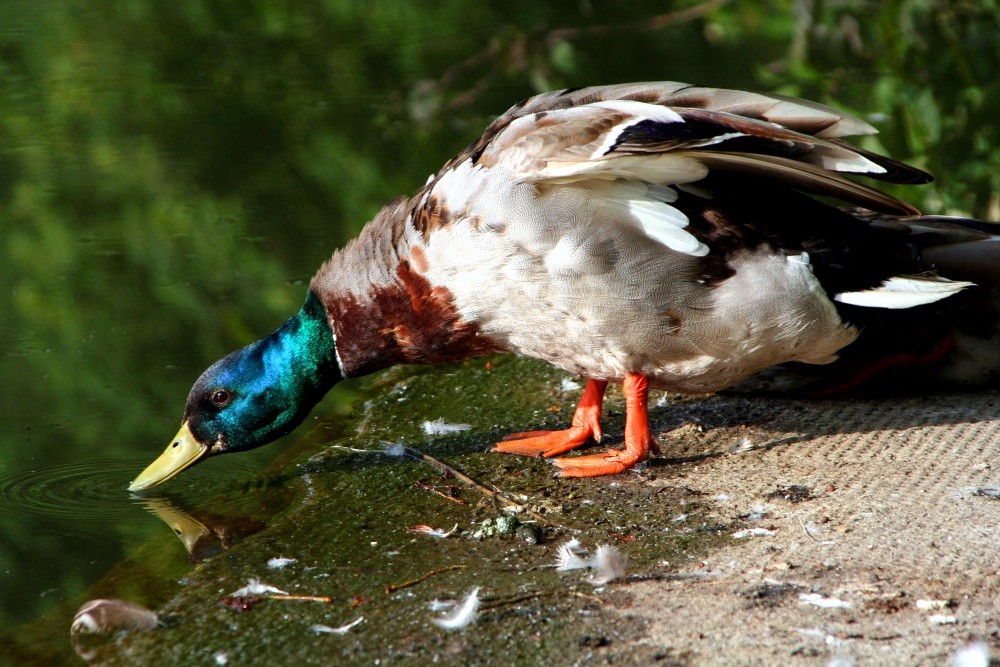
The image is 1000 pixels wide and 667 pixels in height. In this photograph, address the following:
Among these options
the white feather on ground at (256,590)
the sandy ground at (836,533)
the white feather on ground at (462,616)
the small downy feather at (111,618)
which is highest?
the small downy feather at (111,618)

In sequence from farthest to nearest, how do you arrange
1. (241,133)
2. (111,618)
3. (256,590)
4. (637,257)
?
(241,133) < (637,257) < (256,590) < (111,618)

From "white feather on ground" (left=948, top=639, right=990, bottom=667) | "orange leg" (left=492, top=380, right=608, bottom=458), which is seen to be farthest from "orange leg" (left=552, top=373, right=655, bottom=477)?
"white feather on ground" (left=948, top=639, right=990, bottom=667)

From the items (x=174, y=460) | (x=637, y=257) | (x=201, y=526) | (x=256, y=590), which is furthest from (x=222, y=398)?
(x=637, y=257)

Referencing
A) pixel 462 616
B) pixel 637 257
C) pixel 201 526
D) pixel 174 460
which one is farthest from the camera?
pixel 174 460

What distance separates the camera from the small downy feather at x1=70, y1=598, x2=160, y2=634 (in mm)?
2965

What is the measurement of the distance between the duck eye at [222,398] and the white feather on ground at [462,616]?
133 cm

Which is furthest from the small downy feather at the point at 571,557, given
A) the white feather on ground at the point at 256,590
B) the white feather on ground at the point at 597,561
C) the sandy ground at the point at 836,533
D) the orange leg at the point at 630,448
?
the white feather on ground at the point at 256,590

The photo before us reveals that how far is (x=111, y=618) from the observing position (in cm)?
297

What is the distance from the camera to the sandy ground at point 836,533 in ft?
8.59

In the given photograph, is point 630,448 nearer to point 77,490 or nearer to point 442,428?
point 442,428

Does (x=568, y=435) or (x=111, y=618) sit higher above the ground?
(x=111, y=618)

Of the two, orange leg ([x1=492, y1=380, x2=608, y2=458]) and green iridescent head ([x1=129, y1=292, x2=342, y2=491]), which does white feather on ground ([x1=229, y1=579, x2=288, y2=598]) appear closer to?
green iridescent head ([x1=129, y1=292, x2=342, y2=491])

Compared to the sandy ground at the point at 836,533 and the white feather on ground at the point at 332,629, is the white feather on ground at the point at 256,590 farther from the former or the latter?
the sandy ground at the point at 836,533

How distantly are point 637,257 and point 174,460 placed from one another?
165 centimetres
